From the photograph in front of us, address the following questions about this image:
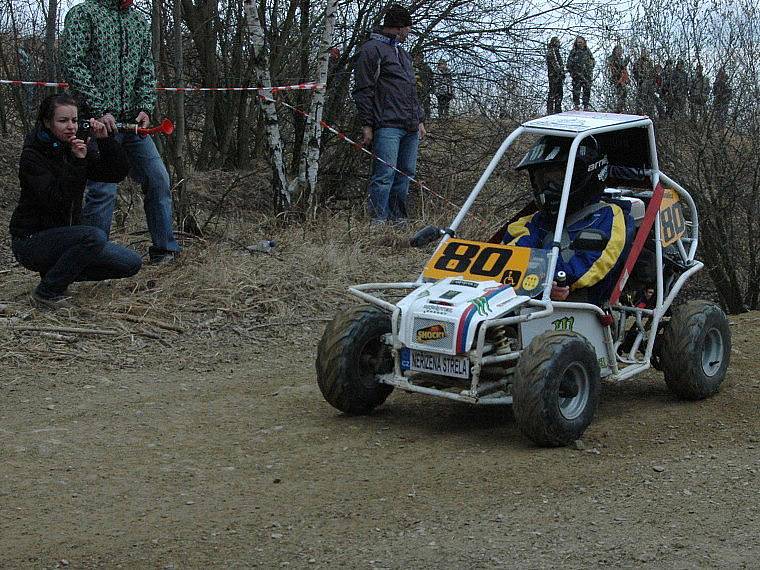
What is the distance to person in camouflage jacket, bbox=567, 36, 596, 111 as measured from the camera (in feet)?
43.4

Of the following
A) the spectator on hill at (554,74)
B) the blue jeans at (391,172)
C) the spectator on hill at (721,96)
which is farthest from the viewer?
the spectator on hill at (554,74)

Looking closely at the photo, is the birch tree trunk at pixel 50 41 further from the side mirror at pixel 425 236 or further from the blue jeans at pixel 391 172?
the side mirror at pixel 425 236

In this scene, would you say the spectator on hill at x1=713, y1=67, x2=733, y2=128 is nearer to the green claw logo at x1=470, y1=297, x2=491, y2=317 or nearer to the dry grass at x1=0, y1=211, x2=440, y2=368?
the dry grass at x1=0, y1=211, x2=440, y2=368

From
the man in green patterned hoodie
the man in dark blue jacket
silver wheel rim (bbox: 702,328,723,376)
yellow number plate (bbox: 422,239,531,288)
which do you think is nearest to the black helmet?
yellow number plate (bbox: 422,239,531,288)

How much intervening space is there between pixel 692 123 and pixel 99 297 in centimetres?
658

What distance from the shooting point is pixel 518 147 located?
15.5 m

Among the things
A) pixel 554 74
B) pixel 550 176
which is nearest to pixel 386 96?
pixel 554 74

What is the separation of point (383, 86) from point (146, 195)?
9.47 ft

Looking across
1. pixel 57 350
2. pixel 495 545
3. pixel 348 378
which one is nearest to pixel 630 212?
pixel 348 378

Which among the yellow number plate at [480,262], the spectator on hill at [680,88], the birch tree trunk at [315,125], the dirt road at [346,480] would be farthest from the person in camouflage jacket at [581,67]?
the yellow number plate at [480,262]

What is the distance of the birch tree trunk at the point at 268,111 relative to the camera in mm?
10867

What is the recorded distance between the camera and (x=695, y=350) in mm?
6750

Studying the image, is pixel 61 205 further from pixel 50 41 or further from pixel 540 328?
pixel 50 41

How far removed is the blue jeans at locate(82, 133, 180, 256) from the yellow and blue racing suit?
125 inches
